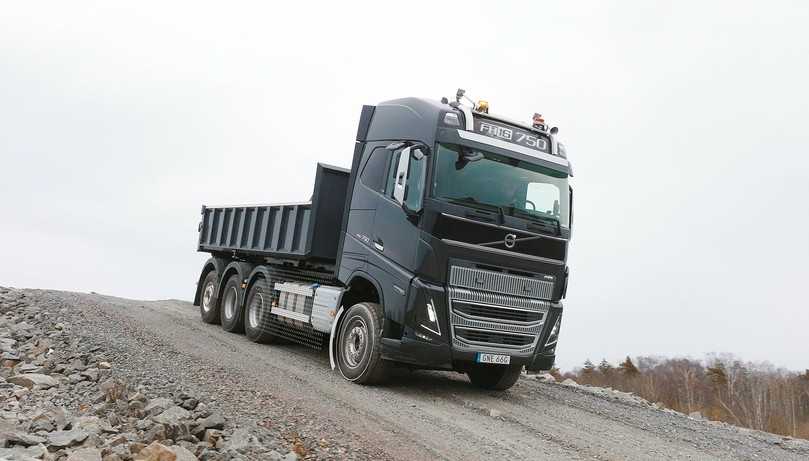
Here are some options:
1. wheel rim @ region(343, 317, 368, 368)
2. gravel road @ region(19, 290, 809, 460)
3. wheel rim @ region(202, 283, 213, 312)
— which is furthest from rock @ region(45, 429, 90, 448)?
wheel rim @ region(202, 283, 213, 312)

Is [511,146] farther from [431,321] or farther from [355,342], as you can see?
[355,342]

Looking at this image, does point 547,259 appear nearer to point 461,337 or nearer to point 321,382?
point 461,337

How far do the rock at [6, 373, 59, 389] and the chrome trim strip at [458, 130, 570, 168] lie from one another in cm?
576

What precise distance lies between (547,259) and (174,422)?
4911mm

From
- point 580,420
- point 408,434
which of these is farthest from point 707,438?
point 408,434

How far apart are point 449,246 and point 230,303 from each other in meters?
6.91

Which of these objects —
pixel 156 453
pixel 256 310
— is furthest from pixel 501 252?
pixel 256 310

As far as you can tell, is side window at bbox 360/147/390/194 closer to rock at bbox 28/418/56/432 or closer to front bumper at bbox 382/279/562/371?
front bumper at bbox 382/279/562/371

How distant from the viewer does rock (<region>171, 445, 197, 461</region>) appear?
186 inches

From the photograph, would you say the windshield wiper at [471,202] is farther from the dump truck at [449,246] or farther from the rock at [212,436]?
the rock at [212,436]

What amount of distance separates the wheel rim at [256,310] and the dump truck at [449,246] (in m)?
2.22

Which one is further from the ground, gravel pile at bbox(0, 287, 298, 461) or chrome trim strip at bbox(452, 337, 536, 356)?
chrome trim strip at bbox(452, 337, 536, 356)

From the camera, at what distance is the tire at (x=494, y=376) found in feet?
30.0

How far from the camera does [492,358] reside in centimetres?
802
